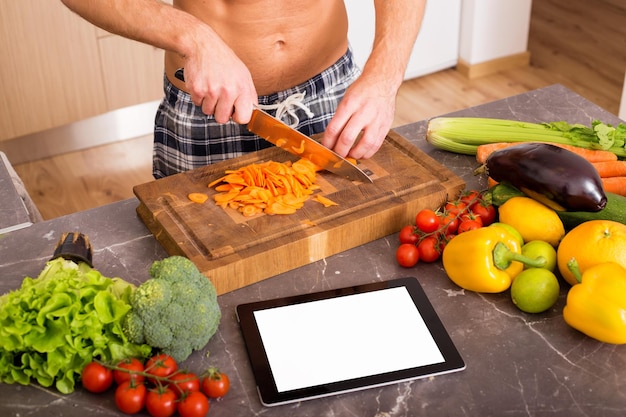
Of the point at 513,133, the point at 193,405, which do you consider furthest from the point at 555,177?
the point at 193,405

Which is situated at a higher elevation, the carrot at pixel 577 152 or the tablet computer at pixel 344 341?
the carrot at pixel 577 152

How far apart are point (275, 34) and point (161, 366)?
37.9 inches

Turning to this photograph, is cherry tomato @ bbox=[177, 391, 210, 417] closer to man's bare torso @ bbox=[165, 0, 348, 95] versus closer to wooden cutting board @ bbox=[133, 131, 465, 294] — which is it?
wooden cutting board @ bbox=[133, 131, 465, 294]

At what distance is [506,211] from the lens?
145 cm

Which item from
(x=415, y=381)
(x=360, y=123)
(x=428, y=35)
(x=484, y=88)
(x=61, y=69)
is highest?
(x=360, y=123)

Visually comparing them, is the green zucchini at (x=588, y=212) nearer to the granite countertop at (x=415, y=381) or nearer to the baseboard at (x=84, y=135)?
the granite countertop at (x=415, y=381)

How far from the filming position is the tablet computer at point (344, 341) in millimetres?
1209

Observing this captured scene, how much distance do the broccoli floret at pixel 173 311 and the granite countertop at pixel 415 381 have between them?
75 mm

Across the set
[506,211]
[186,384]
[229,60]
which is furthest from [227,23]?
[186,384]

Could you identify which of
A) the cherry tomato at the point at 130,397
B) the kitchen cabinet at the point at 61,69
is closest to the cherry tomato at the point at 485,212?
the cherry tomato at the point at 130,397

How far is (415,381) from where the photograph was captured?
122 cm

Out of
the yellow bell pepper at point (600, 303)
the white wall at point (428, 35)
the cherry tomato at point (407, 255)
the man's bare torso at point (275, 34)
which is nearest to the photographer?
the yellow bell pepper at point (600, 303)

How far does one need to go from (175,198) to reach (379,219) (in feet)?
1.30

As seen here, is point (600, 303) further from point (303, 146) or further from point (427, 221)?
point (303, 146)
